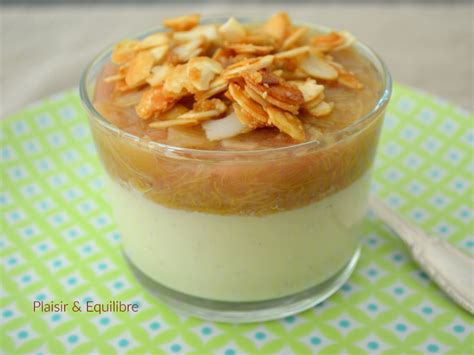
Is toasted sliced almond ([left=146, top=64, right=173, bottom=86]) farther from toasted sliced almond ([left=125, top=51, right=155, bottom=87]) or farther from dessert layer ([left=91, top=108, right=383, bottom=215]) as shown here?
dessert layer ([left=91, top=108, right=383, bottom=215])

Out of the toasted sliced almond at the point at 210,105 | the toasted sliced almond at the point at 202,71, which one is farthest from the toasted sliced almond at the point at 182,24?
the toasted sliced almond at the point at 210,105

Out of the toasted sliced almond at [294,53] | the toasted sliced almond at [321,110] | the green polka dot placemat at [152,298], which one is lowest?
the green polka dot placemat at [152,298]

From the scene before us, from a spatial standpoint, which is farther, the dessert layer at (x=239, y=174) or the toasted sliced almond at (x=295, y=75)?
the toasted sliced almond at (x=295, y=75)

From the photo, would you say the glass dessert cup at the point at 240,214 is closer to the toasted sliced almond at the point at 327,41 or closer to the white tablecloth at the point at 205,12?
the toasted sliced almond at the point at 327,41

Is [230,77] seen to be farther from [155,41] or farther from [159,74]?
[155,41]

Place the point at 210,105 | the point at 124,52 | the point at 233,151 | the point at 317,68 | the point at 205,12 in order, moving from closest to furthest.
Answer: the point at 233,151 → the point at 210,105 → the point at 317,68 → the point at 124,52 → the point at 205,12

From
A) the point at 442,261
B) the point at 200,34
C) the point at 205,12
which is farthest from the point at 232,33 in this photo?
the point at 205,12
